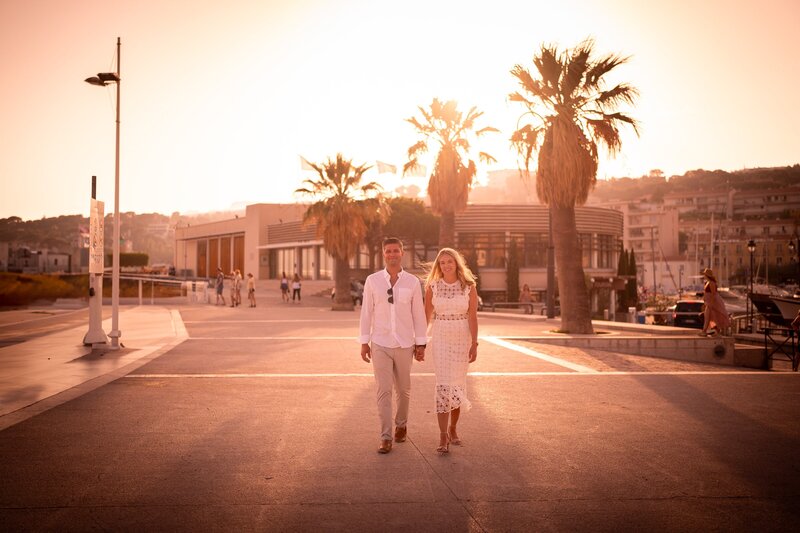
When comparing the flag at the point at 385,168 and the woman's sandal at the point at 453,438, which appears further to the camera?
the flag at the point at 385,168

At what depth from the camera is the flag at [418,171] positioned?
3547 cm

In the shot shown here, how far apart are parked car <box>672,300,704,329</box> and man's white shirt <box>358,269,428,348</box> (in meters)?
29.0

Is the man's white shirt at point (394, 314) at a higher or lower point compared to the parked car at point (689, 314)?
higher

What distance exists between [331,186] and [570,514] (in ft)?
113

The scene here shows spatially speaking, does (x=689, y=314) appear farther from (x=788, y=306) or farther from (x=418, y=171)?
A: (x=788, y=306)

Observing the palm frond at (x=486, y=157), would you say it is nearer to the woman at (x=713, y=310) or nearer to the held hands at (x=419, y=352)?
the woman at (x=713, y=310)

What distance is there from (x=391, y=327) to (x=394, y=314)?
12 cm

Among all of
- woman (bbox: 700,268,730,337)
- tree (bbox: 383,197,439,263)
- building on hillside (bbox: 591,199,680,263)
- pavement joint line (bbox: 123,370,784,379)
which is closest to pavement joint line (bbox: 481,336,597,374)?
pavement joint line (bbox: 123,370,784,379)

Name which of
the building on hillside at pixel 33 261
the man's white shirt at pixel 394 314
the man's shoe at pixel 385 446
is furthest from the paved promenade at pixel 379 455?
the building on hillside at pixel 33 261

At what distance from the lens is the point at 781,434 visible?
7.62 m

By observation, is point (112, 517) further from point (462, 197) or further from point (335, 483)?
point (462, 197)

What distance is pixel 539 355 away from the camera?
1550 centimetres

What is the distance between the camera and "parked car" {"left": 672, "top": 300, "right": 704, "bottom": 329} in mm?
33344

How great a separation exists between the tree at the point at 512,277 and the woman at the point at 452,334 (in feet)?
169
